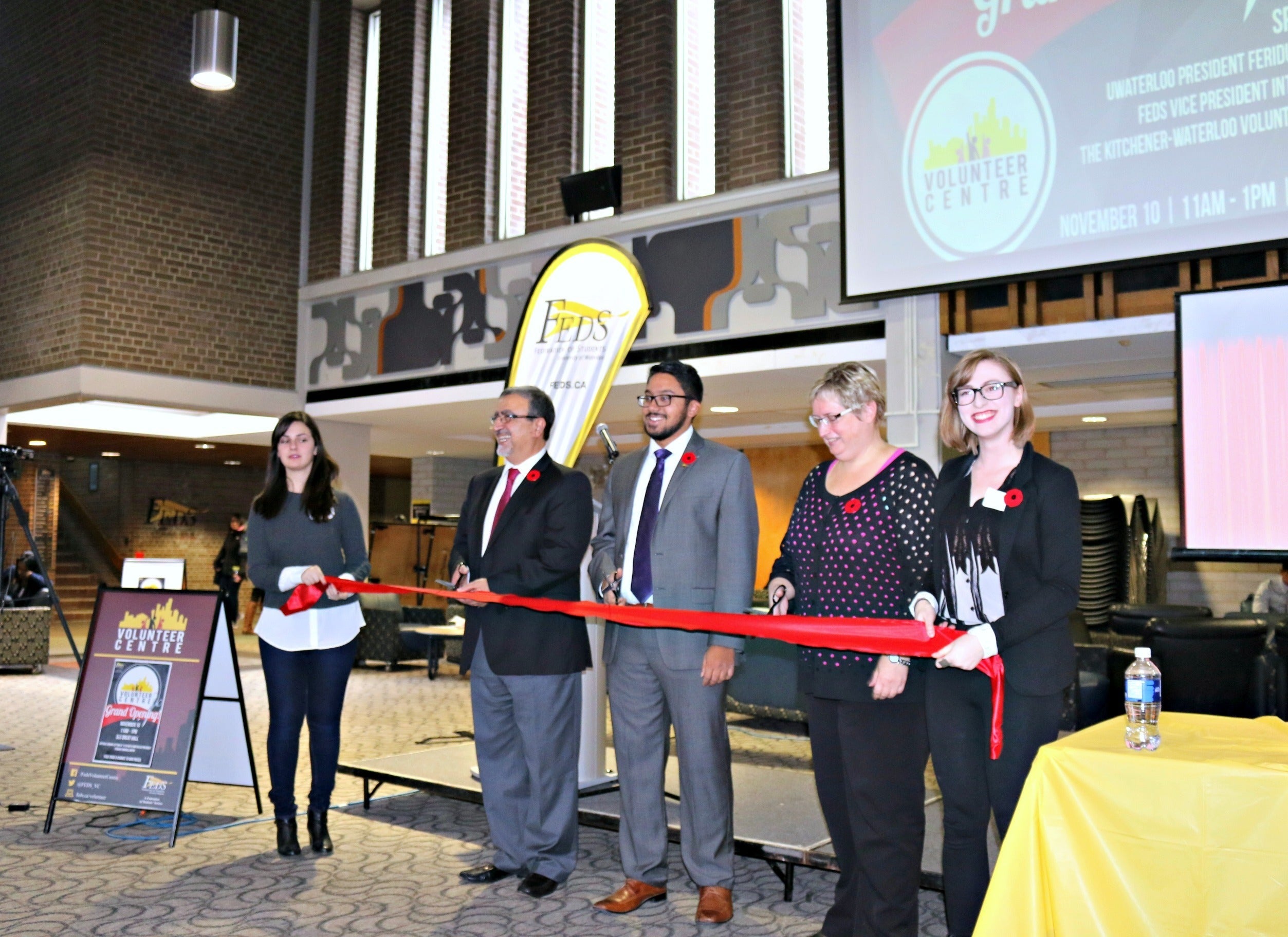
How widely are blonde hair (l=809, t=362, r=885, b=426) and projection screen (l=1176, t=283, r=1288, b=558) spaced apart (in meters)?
3.10

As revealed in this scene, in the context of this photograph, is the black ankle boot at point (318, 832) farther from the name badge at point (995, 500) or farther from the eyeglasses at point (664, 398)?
the name badge at point (995, 500)

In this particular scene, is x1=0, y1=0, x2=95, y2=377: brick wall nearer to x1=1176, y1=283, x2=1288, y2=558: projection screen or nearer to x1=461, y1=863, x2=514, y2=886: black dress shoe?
x1=461, y1=863, x2=514, y2=886: black dress shoe

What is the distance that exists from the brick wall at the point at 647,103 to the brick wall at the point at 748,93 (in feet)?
1.44

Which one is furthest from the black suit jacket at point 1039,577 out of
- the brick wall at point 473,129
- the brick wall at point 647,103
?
the brick wall at point 473,129

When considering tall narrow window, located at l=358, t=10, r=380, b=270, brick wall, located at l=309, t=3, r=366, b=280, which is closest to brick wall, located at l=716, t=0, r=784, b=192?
tall narrow window, located at l=358, t=10, r=380, b=270

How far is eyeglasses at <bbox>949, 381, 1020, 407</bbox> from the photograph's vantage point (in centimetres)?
237

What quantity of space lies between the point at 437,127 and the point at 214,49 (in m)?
2.31

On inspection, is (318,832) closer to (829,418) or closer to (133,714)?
(133,714)

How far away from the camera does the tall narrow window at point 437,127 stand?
10.1 meters

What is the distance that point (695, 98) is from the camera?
8.40 m

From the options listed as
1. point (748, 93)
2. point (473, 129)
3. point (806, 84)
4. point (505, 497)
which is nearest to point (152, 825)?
point (505, 497)

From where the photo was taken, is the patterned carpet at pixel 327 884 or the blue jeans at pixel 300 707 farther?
the blue jeans at pixel 300 707

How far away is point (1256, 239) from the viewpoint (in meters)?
4.94

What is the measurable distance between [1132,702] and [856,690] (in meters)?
0.65
